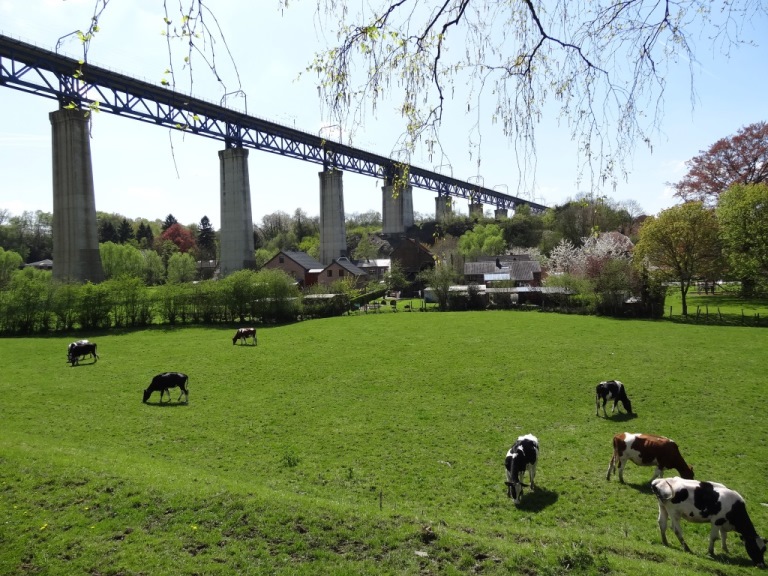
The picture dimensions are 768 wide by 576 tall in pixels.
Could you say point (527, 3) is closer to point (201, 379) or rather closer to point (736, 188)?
point (201, 379)

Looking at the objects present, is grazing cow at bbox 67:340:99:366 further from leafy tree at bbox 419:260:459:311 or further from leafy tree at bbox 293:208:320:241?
leafy tree at bbox 293:208:320:241

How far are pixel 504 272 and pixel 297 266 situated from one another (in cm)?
2773

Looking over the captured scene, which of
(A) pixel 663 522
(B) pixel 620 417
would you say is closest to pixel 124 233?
(B) pixel 620 417

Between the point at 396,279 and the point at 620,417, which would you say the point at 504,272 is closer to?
the point at 396,279

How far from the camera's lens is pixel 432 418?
1445 cm

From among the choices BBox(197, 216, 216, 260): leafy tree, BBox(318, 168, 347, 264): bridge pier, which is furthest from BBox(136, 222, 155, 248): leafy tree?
BBox(318, 168, 347, 264): bridge pier

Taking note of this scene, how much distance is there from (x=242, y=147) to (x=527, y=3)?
60162 mm

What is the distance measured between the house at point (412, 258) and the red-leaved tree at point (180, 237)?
53.8m

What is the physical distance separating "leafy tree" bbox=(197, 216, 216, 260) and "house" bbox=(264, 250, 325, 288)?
1638 inches

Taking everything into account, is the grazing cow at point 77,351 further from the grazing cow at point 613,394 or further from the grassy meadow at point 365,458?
the grazing cow at point 613,394

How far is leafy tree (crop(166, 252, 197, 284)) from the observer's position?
262 ft

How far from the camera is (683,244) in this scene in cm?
3766

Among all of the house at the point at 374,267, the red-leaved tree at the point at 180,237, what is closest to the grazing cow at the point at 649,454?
the house at the point at 374,267

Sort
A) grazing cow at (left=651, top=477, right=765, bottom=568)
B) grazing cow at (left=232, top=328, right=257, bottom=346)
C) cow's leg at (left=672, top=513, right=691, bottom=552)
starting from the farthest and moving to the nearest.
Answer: grazing cow at (left=232, top=328, right=257, bottom=346) → cow's leg at (left=672, top=513, right=691, bottom=552) → grazing cow at (left=651, top=477, right=765, bottom=568)
